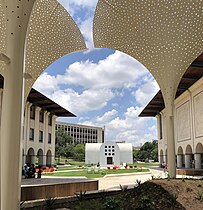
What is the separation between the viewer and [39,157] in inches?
1426

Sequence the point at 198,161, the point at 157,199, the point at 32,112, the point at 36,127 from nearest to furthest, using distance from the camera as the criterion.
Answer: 1. the point at 157,199
2. the point at 198,161
3. the point at 32,112
4. the point at 36,127

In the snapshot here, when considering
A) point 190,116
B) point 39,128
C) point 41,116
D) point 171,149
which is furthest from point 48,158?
point 171,149

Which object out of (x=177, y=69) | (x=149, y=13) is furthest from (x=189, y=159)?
(x=149, y=13)

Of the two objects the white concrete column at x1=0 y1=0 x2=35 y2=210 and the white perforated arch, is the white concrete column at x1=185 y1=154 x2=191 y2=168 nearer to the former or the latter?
the white perforated arch

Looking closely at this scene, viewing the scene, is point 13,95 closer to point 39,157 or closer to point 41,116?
point 41,116

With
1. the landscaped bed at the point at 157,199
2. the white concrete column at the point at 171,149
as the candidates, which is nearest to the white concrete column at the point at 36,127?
the white concrete column at the point at 171,149

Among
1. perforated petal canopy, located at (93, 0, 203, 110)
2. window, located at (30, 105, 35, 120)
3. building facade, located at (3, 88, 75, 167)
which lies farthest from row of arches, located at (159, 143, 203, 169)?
window, located at (30, 105, 35, 120)

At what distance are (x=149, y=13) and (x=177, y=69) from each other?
255 cm

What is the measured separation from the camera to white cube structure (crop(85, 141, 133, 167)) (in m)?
51.5

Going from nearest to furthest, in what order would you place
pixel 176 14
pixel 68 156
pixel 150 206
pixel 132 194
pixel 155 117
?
pixel 150 206, pixel 132 194, pixel 176 14, pixel 155 117, pixel 68 156

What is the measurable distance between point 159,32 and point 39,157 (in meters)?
28.4

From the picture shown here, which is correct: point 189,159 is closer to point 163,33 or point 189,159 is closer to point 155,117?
point 155,117

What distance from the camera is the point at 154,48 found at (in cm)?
A: 1189

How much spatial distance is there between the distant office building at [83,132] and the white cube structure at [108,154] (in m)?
51.7
